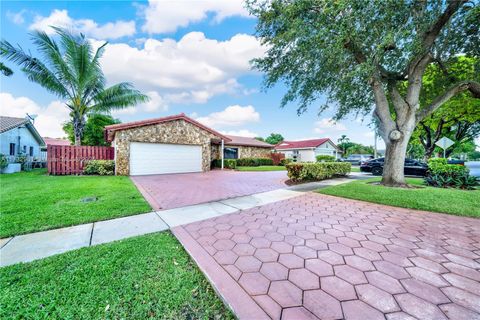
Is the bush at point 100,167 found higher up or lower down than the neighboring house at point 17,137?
lower down

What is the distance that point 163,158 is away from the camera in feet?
42.1

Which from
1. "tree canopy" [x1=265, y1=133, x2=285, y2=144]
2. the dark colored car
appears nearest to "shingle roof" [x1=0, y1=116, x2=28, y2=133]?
the dark colored car

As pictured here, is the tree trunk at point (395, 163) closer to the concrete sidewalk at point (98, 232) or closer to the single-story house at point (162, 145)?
the concrete sidewalk at point (98, 232)

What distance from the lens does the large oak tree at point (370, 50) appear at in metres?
6.07

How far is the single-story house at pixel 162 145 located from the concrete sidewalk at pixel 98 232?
8768mm

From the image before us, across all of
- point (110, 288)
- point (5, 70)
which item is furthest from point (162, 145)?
point (110, 288)

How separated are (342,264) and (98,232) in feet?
13.2

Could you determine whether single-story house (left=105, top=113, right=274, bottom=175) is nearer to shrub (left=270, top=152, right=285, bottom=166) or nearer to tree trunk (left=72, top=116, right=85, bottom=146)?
tree trunk (left=72, top=116, right=85, bottom=146)

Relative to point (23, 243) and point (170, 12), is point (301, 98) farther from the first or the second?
point (23, 243)

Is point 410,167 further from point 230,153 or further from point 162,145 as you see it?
point 162,145

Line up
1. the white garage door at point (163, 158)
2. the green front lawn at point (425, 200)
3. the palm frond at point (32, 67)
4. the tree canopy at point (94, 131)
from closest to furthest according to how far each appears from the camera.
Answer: the green front lawn at point (425, 200) → the palm frond at point (32, 67) → the white garage door at point (163, 158) → the tree canopy at point (94, 131)

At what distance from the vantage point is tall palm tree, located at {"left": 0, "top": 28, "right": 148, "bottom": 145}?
33.2 ft

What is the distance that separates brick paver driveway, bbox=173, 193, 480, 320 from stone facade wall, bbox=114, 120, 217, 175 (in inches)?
399

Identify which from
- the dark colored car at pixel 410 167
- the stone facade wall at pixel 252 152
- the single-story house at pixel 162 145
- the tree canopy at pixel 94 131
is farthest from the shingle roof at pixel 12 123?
the dark colored car at pixel 410 167
